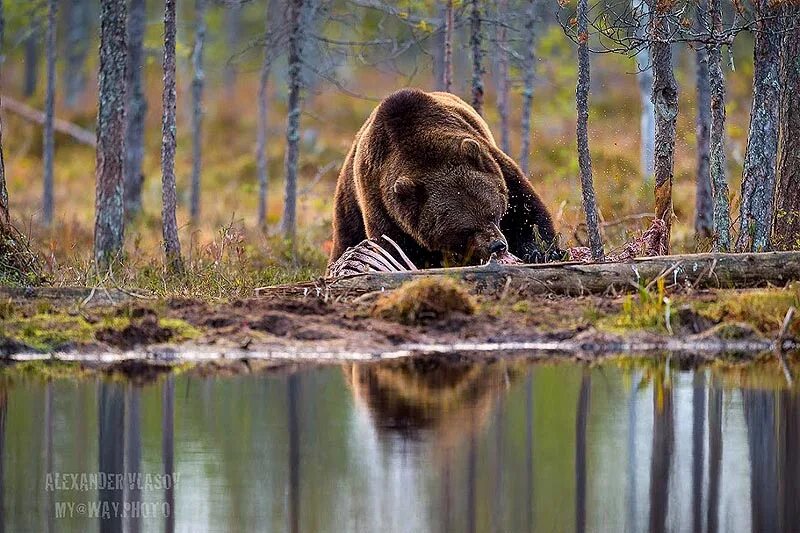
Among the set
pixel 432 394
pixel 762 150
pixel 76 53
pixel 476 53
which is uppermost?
pixel 76 53

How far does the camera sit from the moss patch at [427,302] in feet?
33.4

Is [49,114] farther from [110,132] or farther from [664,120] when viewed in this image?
[664,120]

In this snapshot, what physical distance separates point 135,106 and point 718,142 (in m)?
12.9

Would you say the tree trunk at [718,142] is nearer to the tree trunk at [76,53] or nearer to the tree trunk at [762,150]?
the tree trunk at [762,150]

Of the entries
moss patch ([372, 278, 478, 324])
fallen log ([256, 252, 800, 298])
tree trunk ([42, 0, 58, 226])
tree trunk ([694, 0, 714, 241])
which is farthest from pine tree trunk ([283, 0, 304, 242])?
moss patch ([372, 278, 478, 324])

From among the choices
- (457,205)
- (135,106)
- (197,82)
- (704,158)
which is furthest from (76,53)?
(457,205)

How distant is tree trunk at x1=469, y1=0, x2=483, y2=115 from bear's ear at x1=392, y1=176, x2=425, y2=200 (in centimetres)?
508

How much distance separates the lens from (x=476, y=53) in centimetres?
1733

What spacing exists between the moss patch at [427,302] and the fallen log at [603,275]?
0.69 meters

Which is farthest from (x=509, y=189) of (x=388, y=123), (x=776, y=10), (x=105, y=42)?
(x=105, y=42)

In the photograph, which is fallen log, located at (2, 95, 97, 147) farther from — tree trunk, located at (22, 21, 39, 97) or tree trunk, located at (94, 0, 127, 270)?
tree trunk, located at (94, 0, 127, 270)

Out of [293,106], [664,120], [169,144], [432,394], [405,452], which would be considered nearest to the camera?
[405,452]

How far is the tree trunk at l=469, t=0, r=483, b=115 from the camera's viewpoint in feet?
56.6

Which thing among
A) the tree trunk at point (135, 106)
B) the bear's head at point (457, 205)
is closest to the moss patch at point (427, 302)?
the bear's head at point (457, 205)
